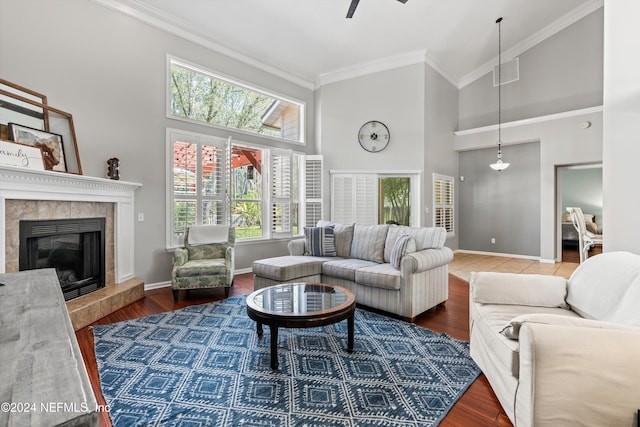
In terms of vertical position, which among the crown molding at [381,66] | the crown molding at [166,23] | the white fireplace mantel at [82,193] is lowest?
the white fireplace mantel at [82,193]

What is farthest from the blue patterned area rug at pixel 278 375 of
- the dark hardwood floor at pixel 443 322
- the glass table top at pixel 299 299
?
the glass table top at pixel 299 299

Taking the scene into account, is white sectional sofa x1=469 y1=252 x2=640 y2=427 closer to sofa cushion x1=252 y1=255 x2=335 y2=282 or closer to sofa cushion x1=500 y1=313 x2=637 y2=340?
sofa cushion x1=500 y1=313 x2=637 y2=340

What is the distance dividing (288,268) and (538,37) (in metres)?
7.09

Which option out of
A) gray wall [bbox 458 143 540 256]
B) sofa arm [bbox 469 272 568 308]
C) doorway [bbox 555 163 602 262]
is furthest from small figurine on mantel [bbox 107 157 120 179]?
doorway [bbox 555 163 602 262]

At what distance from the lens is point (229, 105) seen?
17.6 ft

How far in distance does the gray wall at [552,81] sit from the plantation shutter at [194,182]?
5801 mm

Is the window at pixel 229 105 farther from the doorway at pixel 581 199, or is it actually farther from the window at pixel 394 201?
the doorway at pixel 581 199

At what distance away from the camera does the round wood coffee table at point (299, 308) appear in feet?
7.32

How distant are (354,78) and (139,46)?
12.6 ft

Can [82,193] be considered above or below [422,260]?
above

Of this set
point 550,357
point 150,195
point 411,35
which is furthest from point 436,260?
point 411,35

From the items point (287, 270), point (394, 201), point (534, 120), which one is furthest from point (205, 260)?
point (534, 120)

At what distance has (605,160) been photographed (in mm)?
2523

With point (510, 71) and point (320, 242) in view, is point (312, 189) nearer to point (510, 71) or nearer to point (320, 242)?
point (320, 242)
